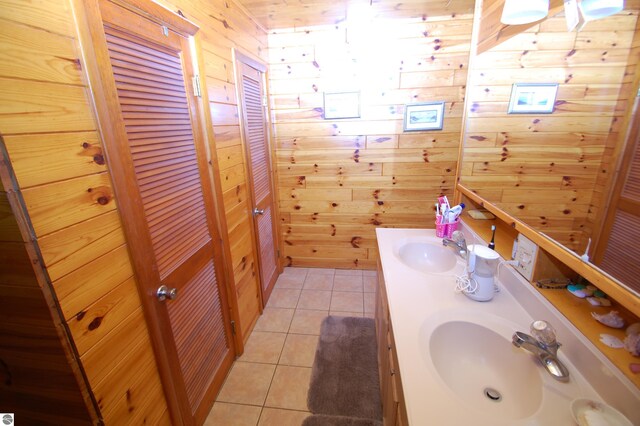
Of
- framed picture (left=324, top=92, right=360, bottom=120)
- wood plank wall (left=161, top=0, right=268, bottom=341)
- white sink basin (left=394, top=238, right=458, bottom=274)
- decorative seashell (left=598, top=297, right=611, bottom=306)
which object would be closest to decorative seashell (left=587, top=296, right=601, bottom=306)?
decorative seashell (left=598, top=297, right=611, bottom=306)

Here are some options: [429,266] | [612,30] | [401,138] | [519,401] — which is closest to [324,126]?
[401,138]

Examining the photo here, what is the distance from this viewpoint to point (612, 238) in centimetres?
90

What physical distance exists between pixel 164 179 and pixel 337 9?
1946mm

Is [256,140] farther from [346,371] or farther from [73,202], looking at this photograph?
[346,371]

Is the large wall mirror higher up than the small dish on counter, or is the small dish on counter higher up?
the large wall mirror

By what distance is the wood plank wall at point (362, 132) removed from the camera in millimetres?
2383

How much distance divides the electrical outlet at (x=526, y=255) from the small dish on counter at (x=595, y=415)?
562mm

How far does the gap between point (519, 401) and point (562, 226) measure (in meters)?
0.67

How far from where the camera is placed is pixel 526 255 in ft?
4.04

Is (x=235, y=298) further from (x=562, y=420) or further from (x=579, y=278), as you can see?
(x=579, y=278)

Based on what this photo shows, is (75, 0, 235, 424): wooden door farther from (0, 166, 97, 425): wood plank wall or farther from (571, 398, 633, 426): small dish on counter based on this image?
(571, 398, 633, 426): small dish on counter

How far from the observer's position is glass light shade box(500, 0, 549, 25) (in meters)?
1.17

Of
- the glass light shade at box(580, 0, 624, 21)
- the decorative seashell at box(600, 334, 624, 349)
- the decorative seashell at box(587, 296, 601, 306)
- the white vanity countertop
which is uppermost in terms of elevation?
the glass light shade at box(580, 0, 624, 21)

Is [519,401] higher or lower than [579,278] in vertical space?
lower
